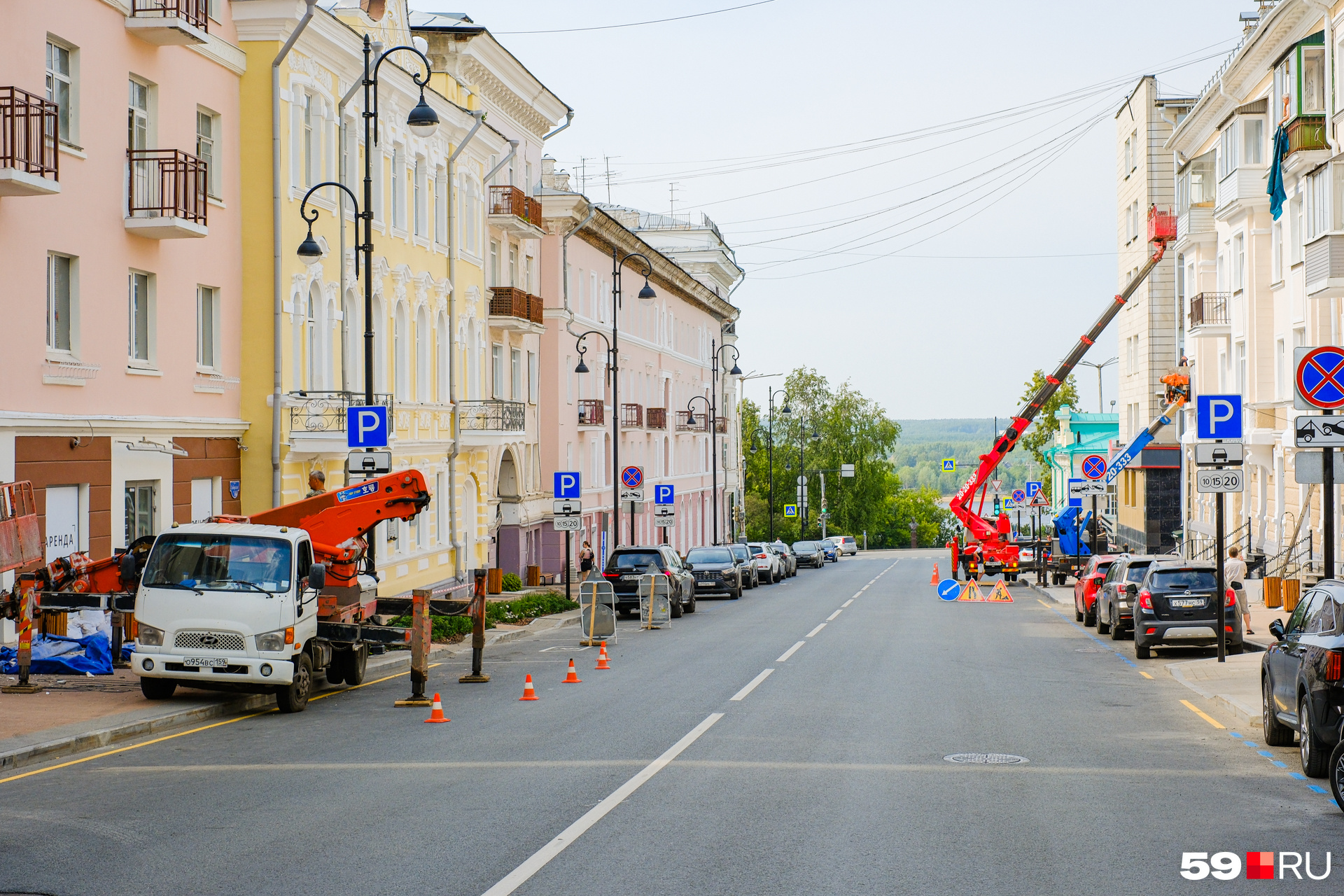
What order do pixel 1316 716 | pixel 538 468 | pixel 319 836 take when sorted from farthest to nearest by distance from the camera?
1. pixel 538 468
2. pixel 1316 716
3. pixel 319 836

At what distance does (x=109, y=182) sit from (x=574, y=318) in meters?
31.0

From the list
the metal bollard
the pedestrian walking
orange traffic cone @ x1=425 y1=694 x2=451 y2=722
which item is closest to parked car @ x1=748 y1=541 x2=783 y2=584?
the pedestrian walking

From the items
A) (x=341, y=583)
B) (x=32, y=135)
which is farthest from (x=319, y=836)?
(x=32, y=135)

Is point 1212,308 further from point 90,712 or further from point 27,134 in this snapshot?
point 90,712

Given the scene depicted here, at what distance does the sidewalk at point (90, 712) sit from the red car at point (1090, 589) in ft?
56.1

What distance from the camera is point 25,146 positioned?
61.6 feet

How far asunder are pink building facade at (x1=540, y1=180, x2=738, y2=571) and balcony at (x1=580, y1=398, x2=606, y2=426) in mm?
A: 62

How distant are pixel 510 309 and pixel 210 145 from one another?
59.9ft

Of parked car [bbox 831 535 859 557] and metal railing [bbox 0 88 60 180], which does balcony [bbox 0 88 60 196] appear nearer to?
metal railing [bbox 0 88 60 180]

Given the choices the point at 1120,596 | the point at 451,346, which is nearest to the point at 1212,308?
the point at 1120,596

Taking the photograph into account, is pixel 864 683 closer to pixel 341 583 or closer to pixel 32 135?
pixel 341 583

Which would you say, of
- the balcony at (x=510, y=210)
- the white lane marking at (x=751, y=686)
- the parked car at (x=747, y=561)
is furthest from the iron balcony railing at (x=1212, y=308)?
the white lane marking at (x=751, y=686)

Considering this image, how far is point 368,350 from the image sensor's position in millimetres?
24297

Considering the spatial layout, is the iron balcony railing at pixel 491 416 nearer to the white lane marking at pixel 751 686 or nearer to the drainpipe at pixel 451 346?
the drainpipe at pixel 451 346
